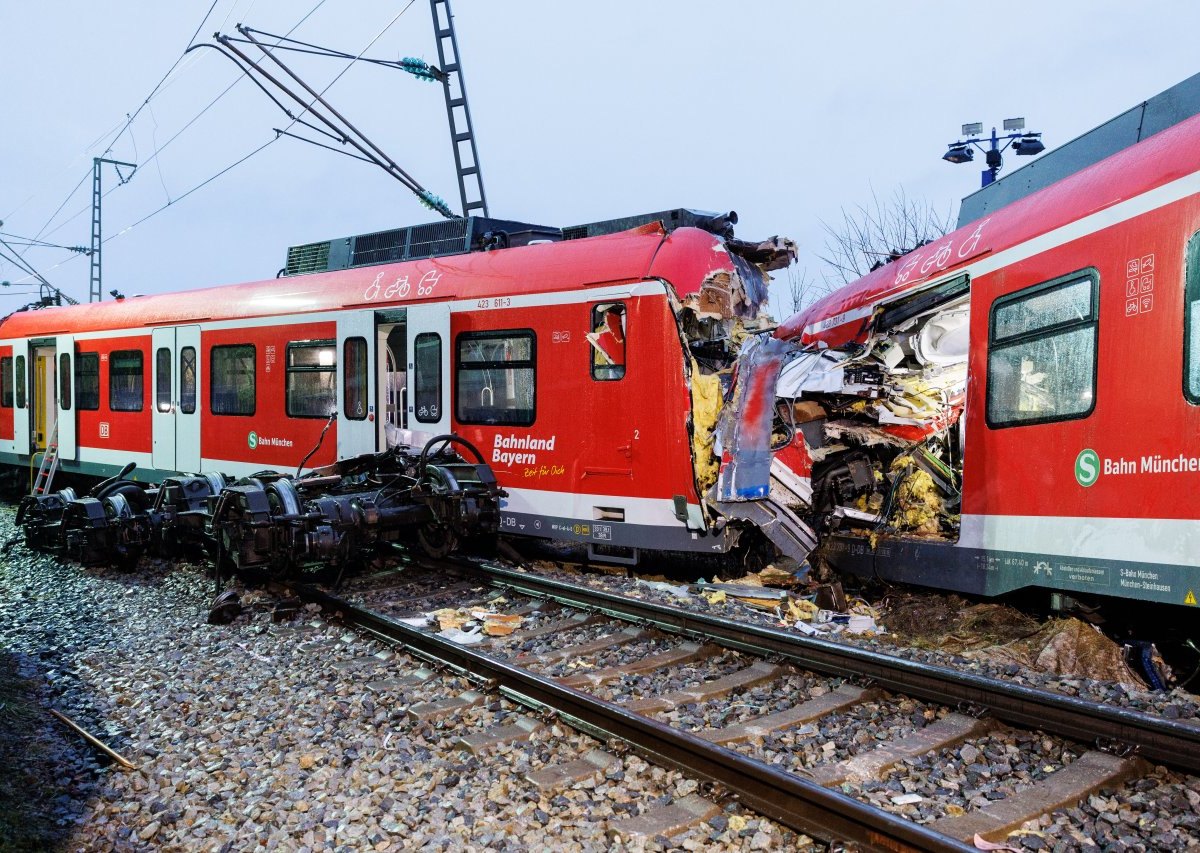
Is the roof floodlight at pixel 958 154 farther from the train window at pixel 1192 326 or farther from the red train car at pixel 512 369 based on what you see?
the train window at pixel 1192 326

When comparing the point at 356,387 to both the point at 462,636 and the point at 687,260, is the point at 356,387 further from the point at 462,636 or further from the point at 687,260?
the point at 462,636

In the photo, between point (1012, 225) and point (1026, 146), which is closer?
point (1012, 225)

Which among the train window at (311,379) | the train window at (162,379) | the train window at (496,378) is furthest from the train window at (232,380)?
the train window at (496,378)

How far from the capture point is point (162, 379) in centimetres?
1270

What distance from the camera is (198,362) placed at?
39.5 feet

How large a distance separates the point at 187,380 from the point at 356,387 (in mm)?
3764

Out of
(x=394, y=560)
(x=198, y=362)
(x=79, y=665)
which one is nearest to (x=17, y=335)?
(x=198, y=362)

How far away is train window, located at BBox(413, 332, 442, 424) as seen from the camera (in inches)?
366

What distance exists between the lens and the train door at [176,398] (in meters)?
12.2

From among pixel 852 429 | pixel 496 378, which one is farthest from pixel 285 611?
pixel 852 429

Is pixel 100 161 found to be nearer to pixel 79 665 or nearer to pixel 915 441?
pixel 79 665

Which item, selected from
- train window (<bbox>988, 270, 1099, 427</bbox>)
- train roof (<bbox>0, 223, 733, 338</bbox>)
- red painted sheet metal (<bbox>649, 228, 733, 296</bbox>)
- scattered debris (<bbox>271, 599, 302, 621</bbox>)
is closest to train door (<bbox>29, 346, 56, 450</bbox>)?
train roof (<bbox>0, 223, 733, 338</bbox>)

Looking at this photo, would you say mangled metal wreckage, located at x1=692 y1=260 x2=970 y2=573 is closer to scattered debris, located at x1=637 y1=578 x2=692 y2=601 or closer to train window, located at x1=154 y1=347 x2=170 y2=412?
scattered debris, located at x1=637 y1=578 x2=692 y2=601

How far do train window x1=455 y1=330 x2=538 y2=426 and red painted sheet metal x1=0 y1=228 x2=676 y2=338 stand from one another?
0.47 meters
